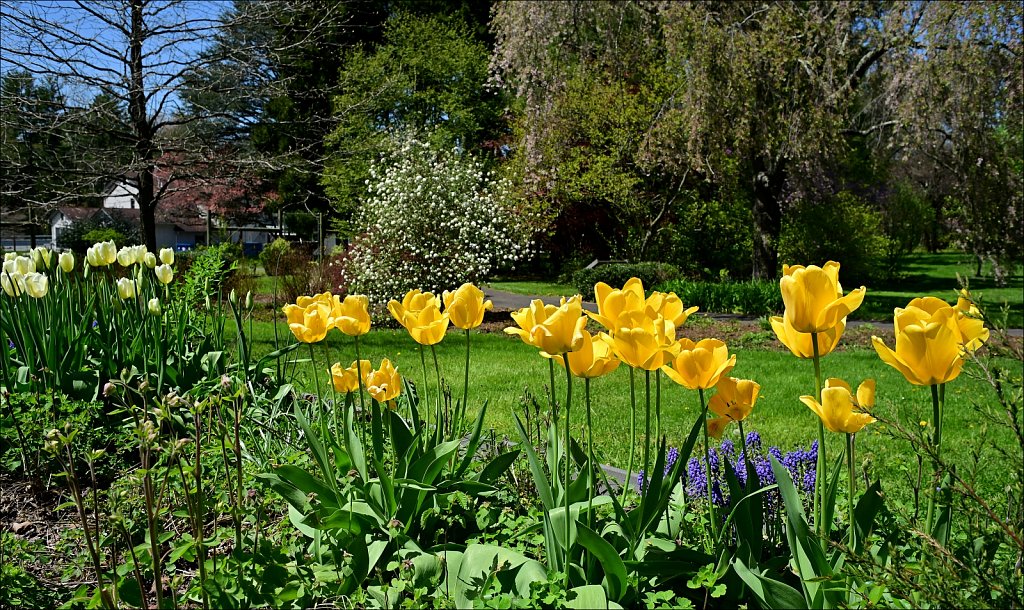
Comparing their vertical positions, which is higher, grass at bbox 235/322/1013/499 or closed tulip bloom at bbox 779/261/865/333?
closed tulip bloom at bbox 779/261/865/333

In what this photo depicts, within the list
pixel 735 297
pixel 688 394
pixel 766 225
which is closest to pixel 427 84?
pixel 766 225

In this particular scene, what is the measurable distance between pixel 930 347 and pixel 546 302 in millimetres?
11606

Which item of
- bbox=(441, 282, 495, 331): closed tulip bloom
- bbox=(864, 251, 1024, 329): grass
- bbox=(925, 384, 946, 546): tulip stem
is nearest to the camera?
bbox=(925, 384, 946, 546): tulip stem

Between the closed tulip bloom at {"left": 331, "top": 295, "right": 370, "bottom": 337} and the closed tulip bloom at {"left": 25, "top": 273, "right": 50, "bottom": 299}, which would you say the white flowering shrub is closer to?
the closed tulip bloom at {"left": 25, "top": 273, "right": 50, "bottom": 299}

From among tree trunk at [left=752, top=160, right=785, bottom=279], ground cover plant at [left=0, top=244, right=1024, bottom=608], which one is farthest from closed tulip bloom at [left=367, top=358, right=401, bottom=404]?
tree trunk at [left=752, top=160, right=785, bottom=279]

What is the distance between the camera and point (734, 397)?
1585 millimetres

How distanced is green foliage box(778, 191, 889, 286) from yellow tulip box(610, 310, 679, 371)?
47.9 ft

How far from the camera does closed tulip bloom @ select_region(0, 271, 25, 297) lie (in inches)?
121

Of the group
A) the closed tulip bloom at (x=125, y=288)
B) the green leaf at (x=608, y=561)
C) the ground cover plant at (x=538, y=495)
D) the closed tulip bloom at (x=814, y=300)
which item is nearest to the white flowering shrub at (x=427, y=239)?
the closed tulip bloom at (x=125, y=288)

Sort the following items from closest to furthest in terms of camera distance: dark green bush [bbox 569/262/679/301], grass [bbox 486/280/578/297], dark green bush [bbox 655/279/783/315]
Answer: dark green bush [bbox 655/279/783/315] < dark green bush [bbox 569/262/679/301] < grass [bbox 486/280/578/297]

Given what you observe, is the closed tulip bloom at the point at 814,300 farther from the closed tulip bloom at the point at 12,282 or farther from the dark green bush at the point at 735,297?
the dark green bush at the point at 735,297

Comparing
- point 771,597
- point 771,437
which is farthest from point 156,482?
point 771,437

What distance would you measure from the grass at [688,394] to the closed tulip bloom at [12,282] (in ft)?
4.33

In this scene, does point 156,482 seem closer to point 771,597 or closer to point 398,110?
point 771,597
